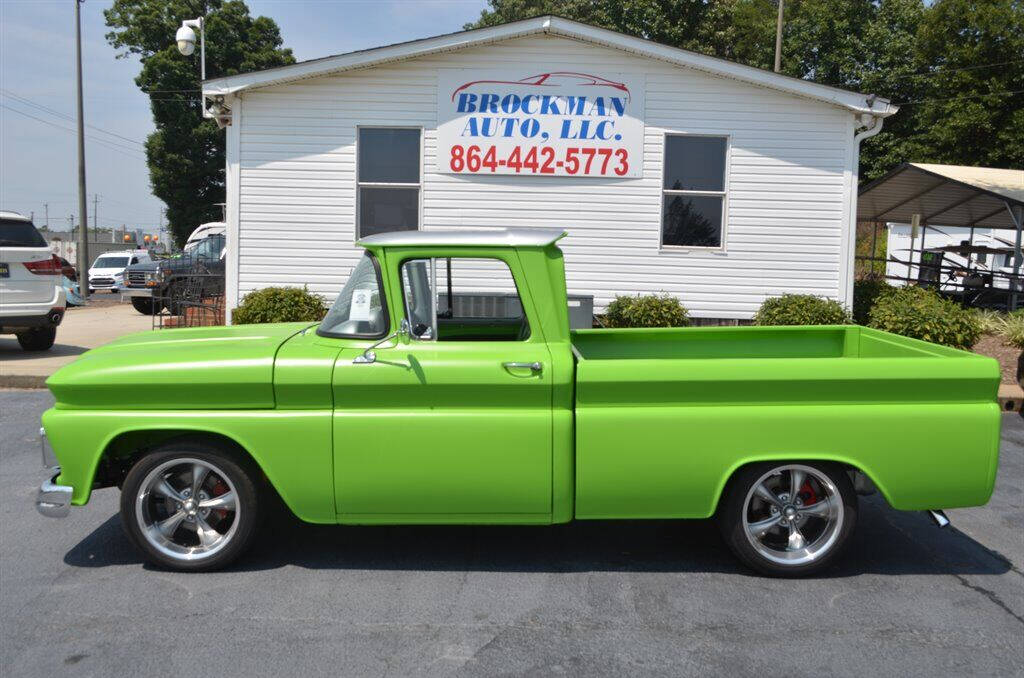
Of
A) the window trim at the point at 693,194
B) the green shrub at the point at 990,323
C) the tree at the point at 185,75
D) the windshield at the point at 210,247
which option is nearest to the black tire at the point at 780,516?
the window trim at the point at 693,194

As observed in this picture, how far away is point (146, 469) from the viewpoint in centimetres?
461

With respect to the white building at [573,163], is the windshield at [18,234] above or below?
below

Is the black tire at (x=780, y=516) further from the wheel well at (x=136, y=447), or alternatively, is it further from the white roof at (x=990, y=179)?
the white roof at (x=990, y=179)

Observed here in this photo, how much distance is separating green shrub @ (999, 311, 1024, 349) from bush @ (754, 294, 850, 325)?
8.07 feet

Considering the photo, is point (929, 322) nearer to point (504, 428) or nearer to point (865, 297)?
point (865, 297)

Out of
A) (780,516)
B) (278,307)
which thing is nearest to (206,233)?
(278,307)

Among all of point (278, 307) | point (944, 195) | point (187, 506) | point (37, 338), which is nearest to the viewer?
point (187, 506)

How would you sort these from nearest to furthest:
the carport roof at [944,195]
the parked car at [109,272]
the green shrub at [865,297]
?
the green shrub at [865,297], the carport roof at [944,195], the parked car at [109,272]

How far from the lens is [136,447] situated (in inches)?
189

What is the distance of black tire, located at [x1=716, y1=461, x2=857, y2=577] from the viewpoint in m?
4.66

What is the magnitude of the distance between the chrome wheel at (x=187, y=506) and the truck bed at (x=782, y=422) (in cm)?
185

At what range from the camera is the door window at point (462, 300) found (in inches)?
187

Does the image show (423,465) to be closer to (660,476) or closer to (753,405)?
(660,476)

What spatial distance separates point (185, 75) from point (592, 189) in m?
35.0
